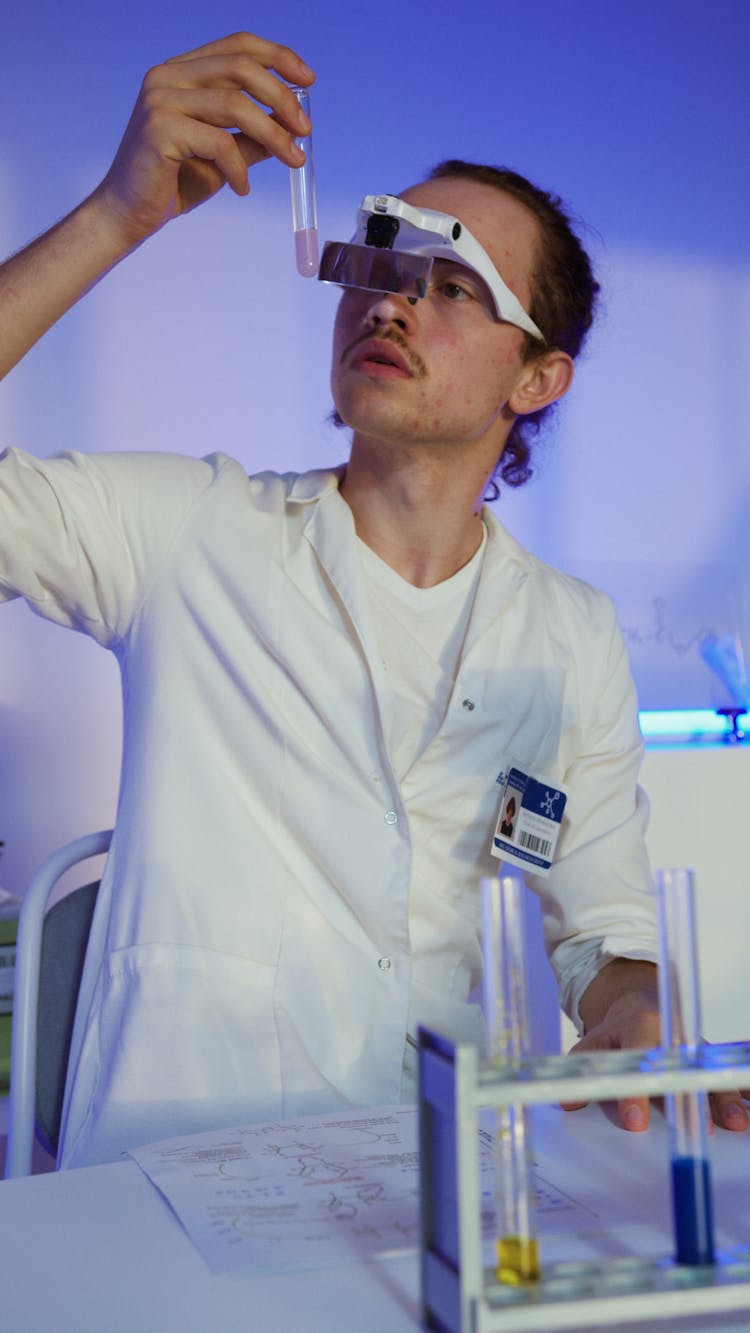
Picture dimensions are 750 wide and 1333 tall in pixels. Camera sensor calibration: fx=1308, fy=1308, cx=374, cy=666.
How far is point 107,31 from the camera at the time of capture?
3.00m

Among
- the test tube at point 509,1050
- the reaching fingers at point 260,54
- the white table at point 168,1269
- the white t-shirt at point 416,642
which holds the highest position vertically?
the reaching fingers at point 260,54

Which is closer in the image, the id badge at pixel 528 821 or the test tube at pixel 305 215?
the test tube at pixel 305 215

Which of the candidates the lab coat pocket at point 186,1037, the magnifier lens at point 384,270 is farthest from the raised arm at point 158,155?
the lab coat pocket at point 186,1037

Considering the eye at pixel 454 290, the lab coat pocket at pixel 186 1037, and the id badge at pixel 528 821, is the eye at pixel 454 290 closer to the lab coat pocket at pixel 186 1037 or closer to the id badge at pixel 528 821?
the id badge at pixel 528 821

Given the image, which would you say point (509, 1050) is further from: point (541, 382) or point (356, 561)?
point (541, 382)

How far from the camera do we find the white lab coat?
142cm

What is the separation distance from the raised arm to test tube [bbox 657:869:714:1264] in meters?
0.92

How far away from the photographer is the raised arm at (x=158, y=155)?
1.25 metres

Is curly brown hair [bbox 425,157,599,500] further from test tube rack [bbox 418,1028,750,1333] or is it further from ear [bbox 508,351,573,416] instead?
test tube rack [bbox 418,1028,750,1333]

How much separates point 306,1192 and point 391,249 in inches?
44.1

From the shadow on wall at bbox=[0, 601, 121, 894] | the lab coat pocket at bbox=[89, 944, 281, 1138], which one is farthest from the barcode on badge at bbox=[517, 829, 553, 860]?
the shadow on wall at bbox=[0, 601, 121, 894]

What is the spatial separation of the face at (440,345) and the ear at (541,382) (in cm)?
8

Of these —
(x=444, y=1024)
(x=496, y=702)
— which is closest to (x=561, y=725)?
(x=496, y=702)

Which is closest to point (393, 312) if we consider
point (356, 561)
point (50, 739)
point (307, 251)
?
point (307, 251)
